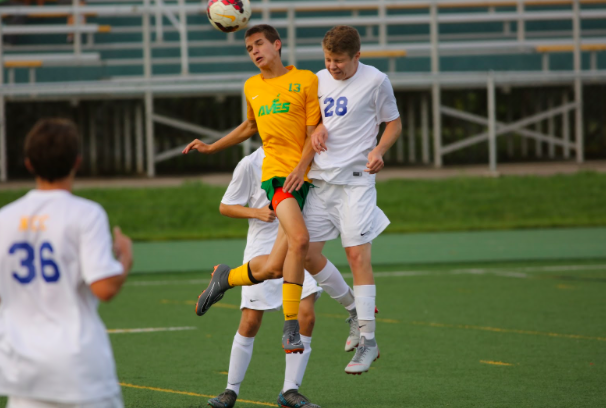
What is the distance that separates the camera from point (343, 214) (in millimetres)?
6496

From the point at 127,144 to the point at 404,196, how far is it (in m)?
7.66

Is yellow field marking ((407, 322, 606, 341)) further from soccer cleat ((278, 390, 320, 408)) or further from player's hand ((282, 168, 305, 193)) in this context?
player's hand ((282, 168, 305, 193))

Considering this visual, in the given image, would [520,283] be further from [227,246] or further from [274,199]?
[274,199]

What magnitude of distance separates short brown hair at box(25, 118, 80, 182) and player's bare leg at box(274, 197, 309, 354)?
2.82m

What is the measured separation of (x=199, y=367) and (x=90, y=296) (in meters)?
4.17

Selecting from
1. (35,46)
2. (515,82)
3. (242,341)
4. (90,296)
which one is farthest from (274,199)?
(35,46)

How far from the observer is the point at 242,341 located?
6461 mm

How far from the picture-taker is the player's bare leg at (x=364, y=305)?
609cm

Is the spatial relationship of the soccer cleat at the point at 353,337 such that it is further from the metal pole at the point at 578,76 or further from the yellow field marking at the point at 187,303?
the metal pole at the point at 578,76

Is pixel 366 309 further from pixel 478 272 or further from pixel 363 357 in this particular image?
pixel 478 272

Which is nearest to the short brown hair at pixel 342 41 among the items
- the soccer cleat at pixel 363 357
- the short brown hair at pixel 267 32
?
the short brown hair at pixel 267 32

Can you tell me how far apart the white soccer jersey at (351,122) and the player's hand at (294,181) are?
27 centimetres

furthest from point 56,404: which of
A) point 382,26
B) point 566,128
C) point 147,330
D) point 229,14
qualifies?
point 566,128

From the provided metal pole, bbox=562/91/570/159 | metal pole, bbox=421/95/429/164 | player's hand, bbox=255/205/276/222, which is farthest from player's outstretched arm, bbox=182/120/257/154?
metal pole, bbox=562/91/570/159
